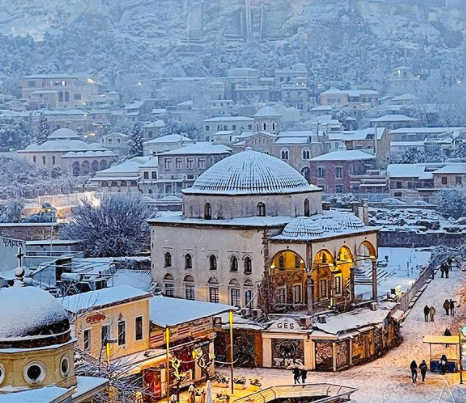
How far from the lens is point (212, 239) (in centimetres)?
3553

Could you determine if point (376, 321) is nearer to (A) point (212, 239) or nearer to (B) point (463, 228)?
(A) point (212, 239)

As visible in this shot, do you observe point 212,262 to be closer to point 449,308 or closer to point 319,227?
point 319,227

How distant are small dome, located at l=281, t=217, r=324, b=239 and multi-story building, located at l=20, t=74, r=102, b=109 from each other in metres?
84.6

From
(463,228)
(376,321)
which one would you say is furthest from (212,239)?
(463,228)

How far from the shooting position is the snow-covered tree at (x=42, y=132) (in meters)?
97.9

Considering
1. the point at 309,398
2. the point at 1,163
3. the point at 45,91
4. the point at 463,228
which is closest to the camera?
the point at 309,398

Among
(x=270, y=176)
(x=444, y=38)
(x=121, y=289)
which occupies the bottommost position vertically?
(x=121, y=289)

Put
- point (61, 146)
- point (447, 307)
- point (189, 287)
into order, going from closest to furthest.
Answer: point (189, 287)
point (447, 307)
point (61, 146)

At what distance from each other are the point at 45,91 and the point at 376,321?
89.9 meters

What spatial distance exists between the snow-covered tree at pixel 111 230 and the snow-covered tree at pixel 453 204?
1952cm

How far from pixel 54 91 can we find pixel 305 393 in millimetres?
94490

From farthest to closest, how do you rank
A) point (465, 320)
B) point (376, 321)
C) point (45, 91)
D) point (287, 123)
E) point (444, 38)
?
point (444, 38), point (45, 91), point (287, 123), point (465, 320), point (376, 321)

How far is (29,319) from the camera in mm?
14375

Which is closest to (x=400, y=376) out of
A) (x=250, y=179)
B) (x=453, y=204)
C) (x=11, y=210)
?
(x=250, y=179)
